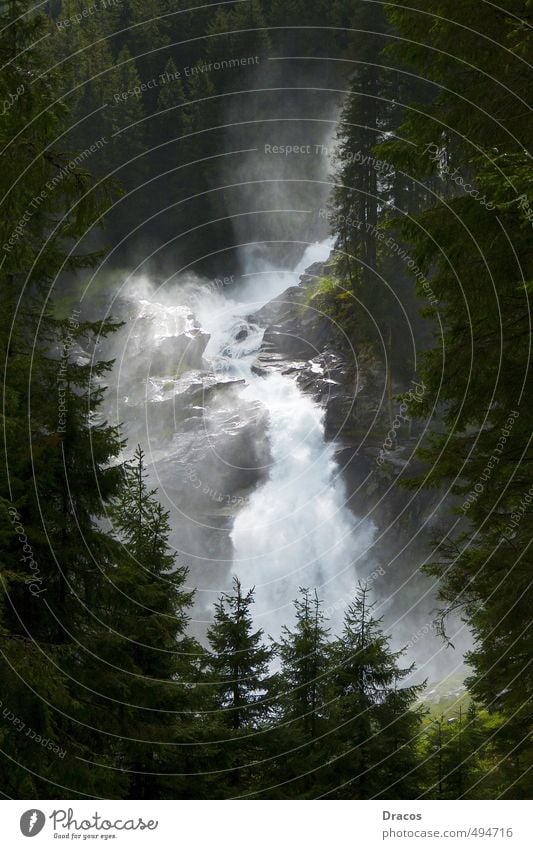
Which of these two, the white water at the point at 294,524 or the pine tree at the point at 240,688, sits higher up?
the white water at the point at 294,524

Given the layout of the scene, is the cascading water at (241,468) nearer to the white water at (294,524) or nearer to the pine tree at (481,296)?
the white water at (294,524)

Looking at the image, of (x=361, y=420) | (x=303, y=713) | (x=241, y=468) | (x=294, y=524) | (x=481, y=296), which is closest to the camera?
(x=481, y=296)

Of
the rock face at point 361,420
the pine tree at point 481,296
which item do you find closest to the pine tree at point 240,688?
the pine tree at point 481,296

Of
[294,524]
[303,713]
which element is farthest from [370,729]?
[294,524]

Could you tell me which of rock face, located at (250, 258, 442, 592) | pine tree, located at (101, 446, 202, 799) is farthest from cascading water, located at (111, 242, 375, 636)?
pine tree, located at (101, 446, 202, 799)

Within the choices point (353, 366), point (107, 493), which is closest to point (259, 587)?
point (353, 366)

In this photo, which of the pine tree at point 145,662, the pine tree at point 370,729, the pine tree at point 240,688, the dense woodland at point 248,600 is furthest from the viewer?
the pine tree at point 240,688

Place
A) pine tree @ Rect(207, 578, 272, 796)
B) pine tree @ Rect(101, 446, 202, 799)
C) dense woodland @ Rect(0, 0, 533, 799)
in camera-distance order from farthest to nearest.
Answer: pine tree @ Rect(207, 578, 272, 796)
pine tree @ Rect(101, 446, 202, 799)
dense woodland @ Rect(0, 0, 533, 799)

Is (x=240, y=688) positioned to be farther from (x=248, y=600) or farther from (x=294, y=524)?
(x=294, y=524)

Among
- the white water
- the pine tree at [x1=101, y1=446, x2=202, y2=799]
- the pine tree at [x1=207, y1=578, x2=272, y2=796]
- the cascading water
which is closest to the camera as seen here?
the pine tree at [x1=101, y1=446, x2=202, y2=799]

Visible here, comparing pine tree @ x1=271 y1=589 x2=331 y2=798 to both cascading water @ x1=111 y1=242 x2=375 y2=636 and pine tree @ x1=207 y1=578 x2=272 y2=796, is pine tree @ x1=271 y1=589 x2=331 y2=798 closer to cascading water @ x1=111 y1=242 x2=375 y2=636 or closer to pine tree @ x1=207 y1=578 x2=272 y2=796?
pine tree @ x1=207 y1=578 x2=272 y2=796
